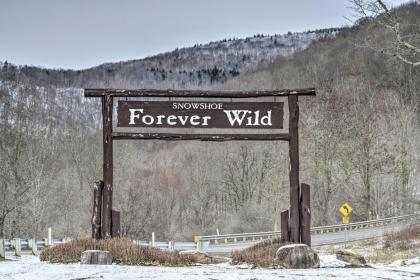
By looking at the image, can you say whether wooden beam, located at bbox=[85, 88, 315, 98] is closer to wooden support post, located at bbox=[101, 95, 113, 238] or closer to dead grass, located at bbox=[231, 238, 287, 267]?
wooden support post, located at bbox=[101, 95, 113, 238]

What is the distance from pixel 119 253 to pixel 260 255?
10.5 feet

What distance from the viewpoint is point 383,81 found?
79188mm

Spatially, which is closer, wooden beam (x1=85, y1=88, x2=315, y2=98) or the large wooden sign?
the large wooden sign

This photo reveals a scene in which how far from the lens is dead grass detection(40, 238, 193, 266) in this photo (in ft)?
39.2

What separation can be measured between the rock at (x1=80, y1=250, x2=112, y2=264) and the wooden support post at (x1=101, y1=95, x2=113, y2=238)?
1605 mm

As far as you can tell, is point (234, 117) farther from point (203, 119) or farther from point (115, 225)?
point (115, 225)

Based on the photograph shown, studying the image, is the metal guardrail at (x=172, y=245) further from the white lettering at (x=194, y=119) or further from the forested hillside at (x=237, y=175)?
the white lettering at (x=194, y=119)

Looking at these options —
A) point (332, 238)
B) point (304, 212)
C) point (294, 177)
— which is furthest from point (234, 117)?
point (332, 238)

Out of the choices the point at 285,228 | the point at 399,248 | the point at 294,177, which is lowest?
the point at 399,248

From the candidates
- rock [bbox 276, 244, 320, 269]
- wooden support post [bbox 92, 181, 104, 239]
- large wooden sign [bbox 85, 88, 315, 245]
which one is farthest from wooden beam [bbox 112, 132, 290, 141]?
rock [bbox 276, 244, 320, 269]

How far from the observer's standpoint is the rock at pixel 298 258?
38.2 ft

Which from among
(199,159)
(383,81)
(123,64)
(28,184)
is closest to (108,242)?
(28,184)

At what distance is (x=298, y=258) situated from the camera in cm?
1170

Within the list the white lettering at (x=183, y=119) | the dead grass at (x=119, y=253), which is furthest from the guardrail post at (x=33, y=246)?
the white lettering at (x=183, y=119)
